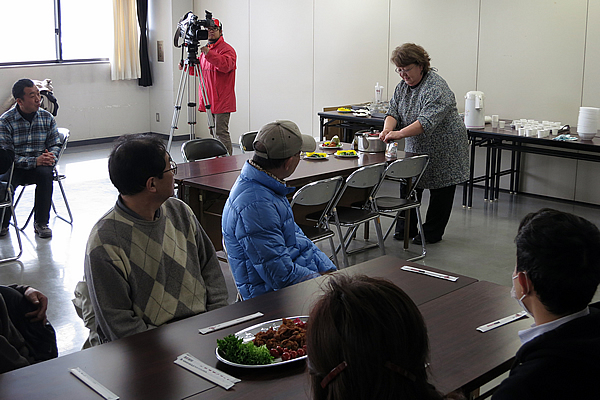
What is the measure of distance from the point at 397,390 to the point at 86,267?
1380mm

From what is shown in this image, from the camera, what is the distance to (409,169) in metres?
4.74

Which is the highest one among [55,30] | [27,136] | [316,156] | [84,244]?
[55,30]

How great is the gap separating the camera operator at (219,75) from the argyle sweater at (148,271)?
496cm

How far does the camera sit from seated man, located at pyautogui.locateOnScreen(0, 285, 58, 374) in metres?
2.02

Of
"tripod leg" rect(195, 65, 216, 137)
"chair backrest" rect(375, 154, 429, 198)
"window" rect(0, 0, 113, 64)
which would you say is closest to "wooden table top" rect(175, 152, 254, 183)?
"chair backrest" rect(375, 154, 429, 198)

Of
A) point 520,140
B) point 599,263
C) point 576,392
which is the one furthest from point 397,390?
point 520,140

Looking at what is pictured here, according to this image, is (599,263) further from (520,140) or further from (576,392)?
(520,140)

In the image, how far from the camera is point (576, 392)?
4.38 ft

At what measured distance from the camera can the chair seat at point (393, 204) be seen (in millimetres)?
4633

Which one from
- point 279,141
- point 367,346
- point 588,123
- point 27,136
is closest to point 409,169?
point 588,123

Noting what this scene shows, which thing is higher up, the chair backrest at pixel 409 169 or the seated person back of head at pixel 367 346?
the seated person back of head at pixel 367 346

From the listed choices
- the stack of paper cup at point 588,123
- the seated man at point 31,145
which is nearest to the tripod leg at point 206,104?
the seated man at point 31,145

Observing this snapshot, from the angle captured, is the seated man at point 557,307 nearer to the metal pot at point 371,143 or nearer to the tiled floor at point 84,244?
the tiled floor at point 84,244

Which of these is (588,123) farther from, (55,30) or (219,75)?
(55,30)
